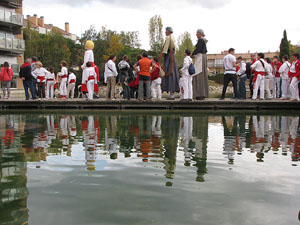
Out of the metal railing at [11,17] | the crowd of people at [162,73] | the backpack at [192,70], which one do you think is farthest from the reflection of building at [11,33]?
the backpack at [192,70]

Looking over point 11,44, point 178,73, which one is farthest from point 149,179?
point 11,44

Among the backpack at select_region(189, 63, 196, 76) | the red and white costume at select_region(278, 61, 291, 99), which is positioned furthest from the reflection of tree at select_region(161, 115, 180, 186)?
the red and white costume at select_region(278, 61, 291, 99)

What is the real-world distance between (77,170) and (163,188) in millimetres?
1285

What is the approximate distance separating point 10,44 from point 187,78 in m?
34.9

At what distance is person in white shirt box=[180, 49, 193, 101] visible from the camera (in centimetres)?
1454

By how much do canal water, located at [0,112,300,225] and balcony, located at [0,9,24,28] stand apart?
130 ft

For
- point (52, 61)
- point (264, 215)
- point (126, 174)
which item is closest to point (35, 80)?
point (126, 174)

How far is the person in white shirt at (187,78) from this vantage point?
14.5m

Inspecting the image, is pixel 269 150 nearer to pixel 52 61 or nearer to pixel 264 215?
pixel 264 215

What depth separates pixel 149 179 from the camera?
4344 mm

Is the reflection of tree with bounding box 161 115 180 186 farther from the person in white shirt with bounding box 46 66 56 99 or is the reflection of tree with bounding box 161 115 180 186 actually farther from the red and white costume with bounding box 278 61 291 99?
the person in white shirt with bounding box 46 66 56 99

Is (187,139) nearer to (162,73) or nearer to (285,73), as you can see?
(162,73)

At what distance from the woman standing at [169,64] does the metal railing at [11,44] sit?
106 feet

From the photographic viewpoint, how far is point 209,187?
404cm
